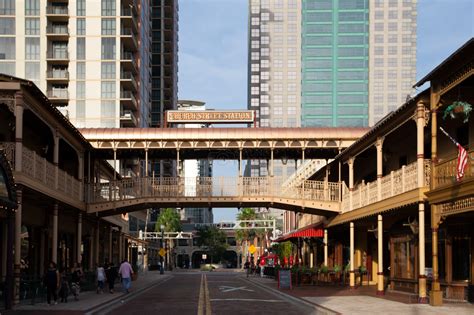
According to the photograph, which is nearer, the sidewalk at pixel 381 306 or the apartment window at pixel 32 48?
the sidewalk at pixel 381 306

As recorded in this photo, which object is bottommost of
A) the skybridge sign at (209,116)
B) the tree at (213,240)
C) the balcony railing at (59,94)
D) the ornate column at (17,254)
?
the tree at (213,240)

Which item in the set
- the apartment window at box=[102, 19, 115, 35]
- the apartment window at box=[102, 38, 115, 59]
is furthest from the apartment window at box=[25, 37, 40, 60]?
the apartment window at box=[102, 19, 115, 35]

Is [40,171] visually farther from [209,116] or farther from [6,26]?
[6,26]

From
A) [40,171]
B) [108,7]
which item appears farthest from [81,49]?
[40,171]

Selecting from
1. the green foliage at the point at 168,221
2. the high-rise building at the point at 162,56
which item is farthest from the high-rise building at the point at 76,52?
the high-rise building at the point at 162,56

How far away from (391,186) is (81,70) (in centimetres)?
6616

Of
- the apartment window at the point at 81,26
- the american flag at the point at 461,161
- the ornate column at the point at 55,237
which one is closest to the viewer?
the american flag at the point at 461,161

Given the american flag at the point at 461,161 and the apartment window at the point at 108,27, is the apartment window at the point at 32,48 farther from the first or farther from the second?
the american flag at the point at 461,161

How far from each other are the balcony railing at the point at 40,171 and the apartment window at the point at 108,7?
58.4 meters

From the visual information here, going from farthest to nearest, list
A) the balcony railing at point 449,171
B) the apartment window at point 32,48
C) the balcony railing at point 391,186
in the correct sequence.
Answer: the apartment window at point 32,48
the balcony railing at point 391,186
the balcony railing at point 449,171

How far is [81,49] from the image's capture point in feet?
284

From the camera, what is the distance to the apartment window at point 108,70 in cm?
8744

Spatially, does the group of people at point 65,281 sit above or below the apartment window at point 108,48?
below

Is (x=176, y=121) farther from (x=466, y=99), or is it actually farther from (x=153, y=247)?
(x=153, y=247)
